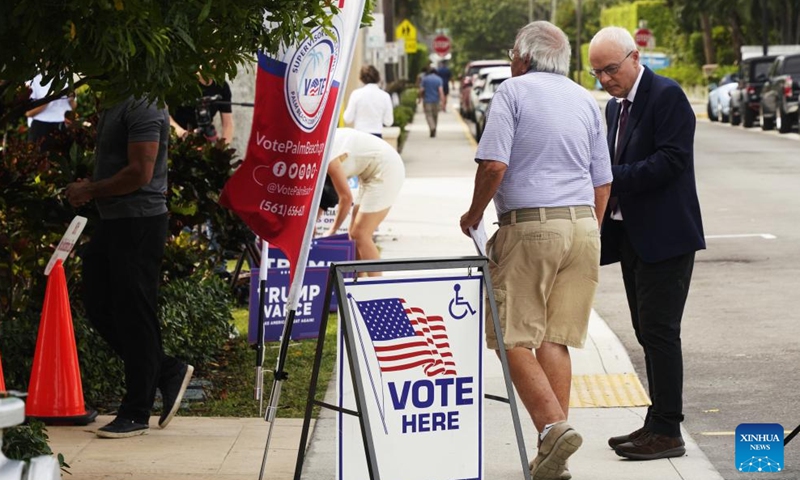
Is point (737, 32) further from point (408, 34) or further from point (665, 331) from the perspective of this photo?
point (665, 331)

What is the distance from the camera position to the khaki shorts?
19.2 ft

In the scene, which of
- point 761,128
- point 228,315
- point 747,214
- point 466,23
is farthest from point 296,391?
point 466,23

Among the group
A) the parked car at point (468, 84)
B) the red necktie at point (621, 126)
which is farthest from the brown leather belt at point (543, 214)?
the parked car at point (468, 84)

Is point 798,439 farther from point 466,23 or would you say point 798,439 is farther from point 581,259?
point 466,23

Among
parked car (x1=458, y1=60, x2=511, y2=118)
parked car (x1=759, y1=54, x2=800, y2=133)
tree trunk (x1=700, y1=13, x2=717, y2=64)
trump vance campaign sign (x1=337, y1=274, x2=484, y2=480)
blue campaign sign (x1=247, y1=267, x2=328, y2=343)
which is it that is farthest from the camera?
tree trunk (x1=700, y1=13, x2=717, y2=64)

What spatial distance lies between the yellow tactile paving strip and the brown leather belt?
182 centimetres

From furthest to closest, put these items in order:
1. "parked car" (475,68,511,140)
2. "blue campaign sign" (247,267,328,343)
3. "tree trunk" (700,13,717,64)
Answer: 1. "tree trunk" (700,13,717,64)
2. "parked car" (475,68,511,140)
3. "blue campaign sign" (247,267,328,343)

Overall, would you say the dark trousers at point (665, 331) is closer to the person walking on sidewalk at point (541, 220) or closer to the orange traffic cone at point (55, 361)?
the person walking on sidewalk at point (541, 220)

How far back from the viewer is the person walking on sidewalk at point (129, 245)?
253 inches

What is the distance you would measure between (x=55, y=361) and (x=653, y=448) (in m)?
2.75

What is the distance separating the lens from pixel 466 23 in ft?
373

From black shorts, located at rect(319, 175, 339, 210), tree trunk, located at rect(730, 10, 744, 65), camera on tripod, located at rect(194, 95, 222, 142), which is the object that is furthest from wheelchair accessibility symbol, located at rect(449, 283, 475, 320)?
tree trunk, located at rect(730, 10, 744, 65)

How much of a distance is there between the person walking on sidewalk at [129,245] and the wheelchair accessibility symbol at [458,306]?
74.2 inches

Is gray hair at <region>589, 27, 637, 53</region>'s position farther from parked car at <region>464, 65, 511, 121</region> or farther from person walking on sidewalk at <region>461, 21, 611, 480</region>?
parked car at <region>464, 65, 511, 121</region>
